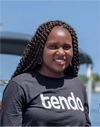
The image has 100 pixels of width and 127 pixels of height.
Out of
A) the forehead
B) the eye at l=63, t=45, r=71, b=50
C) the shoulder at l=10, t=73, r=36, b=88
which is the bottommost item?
the shoulder at l=10, t=73, r=36, b=88

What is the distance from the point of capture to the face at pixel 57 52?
1415mm

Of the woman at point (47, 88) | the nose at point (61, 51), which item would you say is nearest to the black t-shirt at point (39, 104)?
the woman at point (47, 88)

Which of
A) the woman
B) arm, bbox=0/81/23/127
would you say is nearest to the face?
the woman

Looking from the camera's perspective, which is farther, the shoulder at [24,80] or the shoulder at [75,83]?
the shoulder at [75,83]

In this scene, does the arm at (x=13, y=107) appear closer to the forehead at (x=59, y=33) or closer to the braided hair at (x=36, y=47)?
the braided hair at (x=36, y=47)

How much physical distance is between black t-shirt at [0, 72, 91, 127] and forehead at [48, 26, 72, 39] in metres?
0.16

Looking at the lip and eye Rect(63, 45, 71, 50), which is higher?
eye Rect(63, 45, 71, 50)

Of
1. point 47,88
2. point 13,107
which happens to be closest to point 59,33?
point 47,88

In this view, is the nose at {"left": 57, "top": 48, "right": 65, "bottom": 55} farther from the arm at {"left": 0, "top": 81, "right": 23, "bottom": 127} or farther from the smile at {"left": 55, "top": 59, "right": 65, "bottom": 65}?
the arm at {"left": 0, "top": 81, "right": 23, "bottom": 127}

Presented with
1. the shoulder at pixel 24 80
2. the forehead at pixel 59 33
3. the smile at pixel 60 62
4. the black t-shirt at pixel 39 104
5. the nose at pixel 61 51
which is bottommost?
the black t-shirt at pixel 39 104

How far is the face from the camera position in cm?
142

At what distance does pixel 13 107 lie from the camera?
1.37 m

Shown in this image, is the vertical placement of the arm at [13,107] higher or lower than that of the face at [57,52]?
lower

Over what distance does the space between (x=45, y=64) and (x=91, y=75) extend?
1.63 metres
